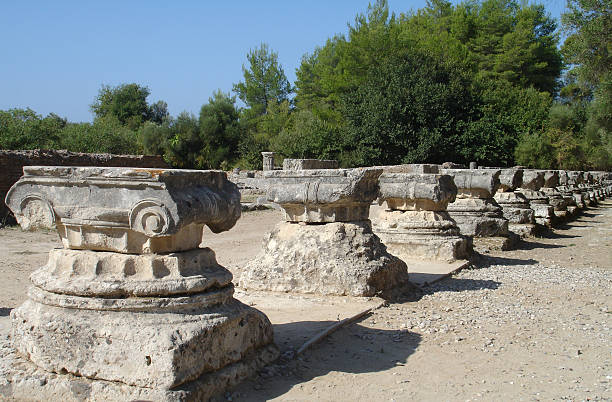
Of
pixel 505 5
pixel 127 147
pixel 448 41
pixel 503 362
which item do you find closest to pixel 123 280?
pixel 503 362

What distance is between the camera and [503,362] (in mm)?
3734

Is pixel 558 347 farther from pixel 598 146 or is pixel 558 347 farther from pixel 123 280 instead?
pixel 598 146

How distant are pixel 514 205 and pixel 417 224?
4.96 meters

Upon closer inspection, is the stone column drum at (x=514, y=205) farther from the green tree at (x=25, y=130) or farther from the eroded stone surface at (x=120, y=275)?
the green tree at (x=25, y=130)

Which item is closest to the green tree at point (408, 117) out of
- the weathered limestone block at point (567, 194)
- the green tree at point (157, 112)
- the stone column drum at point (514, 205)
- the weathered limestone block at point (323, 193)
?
the weathered limestone block at point (567, 194)

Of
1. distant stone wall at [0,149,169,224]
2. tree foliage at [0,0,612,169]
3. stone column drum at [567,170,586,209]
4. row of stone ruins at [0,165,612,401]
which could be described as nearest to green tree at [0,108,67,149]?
tree foliage at [0,0,612,169]

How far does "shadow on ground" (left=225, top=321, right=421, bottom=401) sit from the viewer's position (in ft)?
10.2

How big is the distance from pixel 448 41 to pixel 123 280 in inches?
1319

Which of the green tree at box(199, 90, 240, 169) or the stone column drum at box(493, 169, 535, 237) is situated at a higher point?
the green tree at box(199, 90, 240, 169)

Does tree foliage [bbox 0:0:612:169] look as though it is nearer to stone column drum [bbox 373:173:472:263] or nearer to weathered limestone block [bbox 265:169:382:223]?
stone column drum [bbox 373:173:472:263]

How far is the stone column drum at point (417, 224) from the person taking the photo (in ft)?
23.3

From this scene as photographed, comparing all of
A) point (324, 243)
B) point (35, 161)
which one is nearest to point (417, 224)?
point (324, 243)

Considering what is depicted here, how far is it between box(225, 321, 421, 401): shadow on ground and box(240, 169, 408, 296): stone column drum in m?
0.83

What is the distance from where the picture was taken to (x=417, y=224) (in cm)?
719
